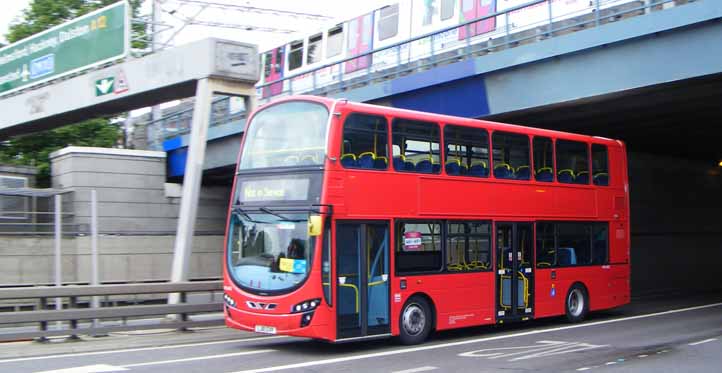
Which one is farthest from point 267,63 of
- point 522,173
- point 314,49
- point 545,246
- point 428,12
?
point 545,246

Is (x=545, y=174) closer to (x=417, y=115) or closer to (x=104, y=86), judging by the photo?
(x=417, y=115)

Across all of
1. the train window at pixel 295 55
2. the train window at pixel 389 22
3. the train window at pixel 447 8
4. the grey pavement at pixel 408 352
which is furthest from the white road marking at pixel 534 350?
the train window at pixel 295 55

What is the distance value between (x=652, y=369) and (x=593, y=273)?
23.7 feet

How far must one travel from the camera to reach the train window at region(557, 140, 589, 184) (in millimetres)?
17547

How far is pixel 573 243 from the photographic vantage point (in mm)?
17859

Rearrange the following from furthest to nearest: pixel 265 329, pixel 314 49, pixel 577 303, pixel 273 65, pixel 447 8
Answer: pixel 273 65, pixel 314 49, pixel 447 8, pixel 577 303, pixel 265 329

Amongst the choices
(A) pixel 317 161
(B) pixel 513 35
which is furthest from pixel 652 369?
(B) pixel 513 35

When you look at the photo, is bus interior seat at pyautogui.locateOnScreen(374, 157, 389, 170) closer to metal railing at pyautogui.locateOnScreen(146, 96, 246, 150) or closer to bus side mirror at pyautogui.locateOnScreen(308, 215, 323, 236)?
bus side mirror at pyautogui.locateOnScreen(308, 215, 323, 236)

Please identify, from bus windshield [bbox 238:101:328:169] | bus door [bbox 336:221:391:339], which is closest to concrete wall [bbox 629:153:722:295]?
bus door [bbox 336:221:391:339]

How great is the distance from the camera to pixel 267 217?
42.7 feet

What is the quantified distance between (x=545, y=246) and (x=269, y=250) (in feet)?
22.2

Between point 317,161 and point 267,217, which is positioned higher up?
point 317,161

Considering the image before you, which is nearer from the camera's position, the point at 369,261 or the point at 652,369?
the point at 652,369

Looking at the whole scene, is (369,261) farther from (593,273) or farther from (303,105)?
(593,273)
